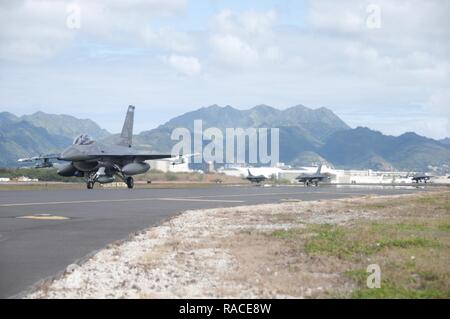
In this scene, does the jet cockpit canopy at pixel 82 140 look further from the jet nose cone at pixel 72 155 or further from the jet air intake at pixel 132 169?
the jet air intake at pixel 132 169

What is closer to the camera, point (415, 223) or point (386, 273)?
point (386, 273)

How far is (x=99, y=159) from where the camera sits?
57906 mm

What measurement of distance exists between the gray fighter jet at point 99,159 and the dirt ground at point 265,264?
124 feet

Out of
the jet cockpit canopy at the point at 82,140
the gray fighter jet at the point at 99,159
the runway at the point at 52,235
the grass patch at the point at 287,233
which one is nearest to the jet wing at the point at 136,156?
the gray fighter jet at the point at 99,159

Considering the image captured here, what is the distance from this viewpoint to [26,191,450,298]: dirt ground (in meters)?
9.17

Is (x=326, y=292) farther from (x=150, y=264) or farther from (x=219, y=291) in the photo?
(x=150, y=264)

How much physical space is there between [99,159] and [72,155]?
3.70m

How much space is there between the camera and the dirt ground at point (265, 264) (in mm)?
9172

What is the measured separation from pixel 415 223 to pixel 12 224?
13.7m

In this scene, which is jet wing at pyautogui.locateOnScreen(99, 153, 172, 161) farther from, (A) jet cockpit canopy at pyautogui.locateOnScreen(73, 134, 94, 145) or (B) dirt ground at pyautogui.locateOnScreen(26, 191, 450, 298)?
(B) dirt ground at pyautogui.locateOnScreen(26, 191, 450, 298)

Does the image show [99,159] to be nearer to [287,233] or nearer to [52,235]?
[52,235]

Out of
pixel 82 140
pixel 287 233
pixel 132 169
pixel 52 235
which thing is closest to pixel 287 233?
pixel 287 233
